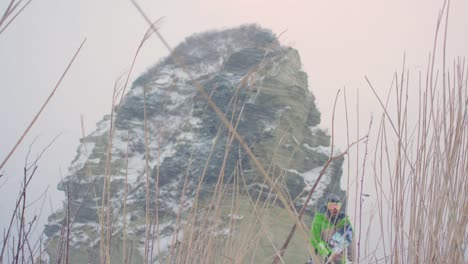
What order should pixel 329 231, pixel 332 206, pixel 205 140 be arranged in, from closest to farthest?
pixel 332 206 < pixel 329 231 < pixel 205 140

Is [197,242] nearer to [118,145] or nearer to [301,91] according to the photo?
[301,91]

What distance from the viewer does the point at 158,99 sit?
23.4 ft

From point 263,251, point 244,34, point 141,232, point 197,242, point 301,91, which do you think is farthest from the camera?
point 244,34

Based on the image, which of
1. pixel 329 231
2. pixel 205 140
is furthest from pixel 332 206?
pixel 205 140

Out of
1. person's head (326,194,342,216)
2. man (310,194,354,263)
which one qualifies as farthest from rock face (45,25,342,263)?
person's head (326,194,342,216)

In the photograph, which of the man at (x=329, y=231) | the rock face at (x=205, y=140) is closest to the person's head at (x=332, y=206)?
the man at (x=329, y=231)

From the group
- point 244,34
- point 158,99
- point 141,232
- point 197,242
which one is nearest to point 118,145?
point 158,99

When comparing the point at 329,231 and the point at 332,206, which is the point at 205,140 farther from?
the point at 332,206

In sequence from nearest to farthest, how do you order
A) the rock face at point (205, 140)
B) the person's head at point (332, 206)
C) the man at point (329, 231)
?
the man at point (329, 231) → the person's head at point (332, 206) → the rock face at point (205, 140)

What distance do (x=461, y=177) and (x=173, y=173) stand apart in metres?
6.13

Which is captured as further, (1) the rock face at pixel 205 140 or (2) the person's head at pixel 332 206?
(1) the rock face at pixel 205 140

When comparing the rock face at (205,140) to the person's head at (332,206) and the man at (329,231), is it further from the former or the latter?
the person's head at (332,206)

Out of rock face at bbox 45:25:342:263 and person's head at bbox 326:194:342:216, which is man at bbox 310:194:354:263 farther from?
rock face at bbox 45:25:342:263

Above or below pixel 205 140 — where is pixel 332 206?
below
